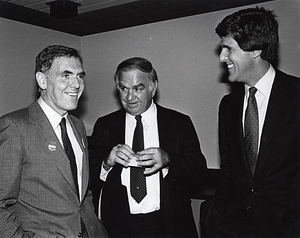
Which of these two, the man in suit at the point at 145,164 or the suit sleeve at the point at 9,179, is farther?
the man in suit at the point at 145,164

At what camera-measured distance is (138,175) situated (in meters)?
2.60

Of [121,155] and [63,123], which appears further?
[121,155]

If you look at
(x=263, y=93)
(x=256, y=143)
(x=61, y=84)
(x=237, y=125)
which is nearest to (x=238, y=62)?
(x=263, y=93)

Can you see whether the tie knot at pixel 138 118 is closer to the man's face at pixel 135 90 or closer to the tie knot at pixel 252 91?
the man's face at pixel 135 90

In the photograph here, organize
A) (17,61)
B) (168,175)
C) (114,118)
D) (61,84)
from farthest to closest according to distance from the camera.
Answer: (17,61) < (114,118) < (168,175) < (61,84)

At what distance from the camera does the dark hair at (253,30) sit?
7.20ft

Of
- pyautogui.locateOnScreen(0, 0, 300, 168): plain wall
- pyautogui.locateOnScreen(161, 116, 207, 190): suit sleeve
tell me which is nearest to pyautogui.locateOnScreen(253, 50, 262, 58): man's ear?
pyautogui.locateOnScreen(161, 116, 207, 190): suit sleeve

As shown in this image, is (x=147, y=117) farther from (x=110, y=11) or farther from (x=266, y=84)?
(x=110, y=11)

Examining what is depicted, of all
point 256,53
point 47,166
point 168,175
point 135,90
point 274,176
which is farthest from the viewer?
point 135,90

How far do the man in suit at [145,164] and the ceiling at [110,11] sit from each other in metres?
1.27

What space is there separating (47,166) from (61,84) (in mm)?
508

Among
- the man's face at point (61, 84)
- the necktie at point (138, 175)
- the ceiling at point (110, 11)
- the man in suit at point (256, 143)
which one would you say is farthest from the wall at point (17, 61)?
the man in suit at point (256, 143)

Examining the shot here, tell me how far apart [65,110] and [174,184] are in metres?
1.01

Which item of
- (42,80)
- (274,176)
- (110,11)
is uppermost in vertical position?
(110,11)
